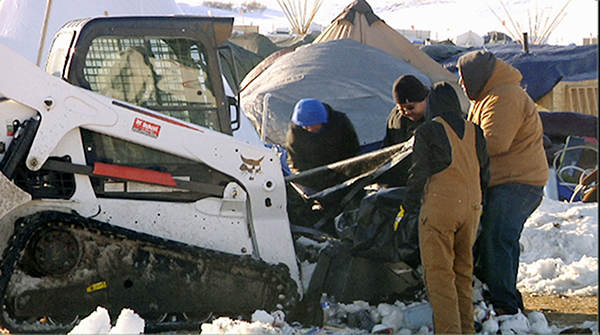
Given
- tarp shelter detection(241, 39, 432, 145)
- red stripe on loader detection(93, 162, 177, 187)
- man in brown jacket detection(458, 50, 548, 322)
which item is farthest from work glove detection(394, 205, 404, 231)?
tarp shelter detection(241, 39, 432, 145)

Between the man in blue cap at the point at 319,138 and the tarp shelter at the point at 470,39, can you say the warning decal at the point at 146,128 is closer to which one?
the man in blue cap at the point at 319,138

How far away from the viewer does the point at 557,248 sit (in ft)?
26.1

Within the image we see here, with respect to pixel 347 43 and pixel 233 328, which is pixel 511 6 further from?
pixel 233 328

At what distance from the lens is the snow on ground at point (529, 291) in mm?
4363

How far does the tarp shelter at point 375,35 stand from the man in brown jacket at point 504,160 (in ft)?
→ 37.4

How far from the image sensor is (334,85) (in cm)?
1496

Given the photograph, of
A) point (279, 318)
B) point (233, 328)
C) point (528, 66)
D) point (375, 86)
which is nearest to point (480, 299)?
point (279, 318)

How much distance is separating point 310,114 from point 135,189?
250 cm

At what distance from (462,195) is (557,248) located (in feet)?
11.1

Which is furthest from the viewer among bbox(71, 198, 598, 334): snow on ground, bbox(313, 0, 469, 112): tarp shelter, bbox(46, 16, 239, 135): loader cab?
bbox(313, 0, 469, 112): tarp shelter

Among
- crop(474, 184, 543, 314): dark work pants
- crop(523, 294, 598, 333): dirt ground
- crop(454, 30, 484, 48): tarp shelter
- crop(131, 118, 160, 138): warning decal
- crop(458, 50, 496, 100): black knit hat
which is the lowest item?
crop(523, 294, 598, 333): dirt ground

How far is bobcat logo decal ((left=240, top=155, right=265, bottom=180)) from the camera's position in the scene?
18.6 feet

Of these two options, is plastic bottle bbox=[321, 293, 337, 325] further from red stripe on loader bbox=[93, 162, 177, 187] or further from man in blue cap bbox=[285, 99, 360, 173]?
man in blue cap bbox=[285, 99, 360, 173]

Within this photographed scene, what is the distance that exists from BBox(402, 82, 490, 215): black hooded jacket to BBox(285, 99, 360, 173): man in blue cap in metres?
2.31
